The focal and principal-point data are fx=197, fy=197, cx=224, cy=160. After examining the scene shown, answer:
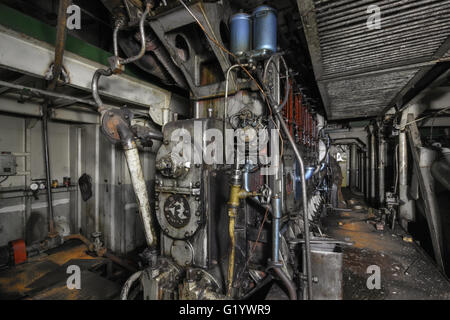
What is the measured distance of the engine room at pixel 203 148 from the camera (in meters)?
1.75

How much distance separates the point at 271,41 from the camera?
78.5 inches

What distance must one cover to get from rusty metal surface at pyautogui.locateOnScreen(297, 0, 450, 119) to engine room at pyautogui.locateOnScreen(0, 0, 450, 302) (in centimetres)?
2

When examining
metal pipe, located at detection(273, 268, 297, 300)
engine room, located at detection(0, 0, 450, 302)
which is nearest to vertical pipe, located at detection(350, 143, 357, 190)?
engine room, located at detection(0, 0, 450, 302)

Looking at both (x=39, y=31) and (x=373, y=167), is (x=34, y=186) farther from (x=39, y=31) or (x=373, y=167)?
(x=373, y=167)

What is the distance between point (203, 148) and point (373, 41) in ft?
6.81

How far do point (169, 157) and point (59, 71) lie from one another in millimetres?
1376

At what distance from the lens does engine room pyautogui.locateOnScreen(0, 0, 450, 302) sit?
5.74 ft

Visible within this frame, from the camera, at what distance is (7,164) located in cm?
312

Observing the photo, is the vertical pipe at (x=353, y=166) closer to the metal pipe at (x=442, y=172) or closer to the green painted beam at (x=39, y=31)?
the metal pipe at (x=442, y=172)

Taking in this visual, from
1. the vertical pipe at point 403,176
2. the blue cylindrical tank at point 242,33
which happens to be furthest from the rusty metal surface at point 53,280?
the vertical pipe at point 403,176

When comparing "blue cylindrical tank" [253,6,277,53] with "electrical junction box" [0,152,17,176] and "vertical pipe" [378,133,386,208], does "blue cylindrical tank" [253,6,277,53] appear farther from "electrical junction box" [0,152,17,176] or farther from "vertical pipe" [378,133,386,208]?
"vertical pipe" [378,133,386,208]

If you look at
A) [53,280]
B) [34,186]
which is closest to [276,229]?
[53,280]

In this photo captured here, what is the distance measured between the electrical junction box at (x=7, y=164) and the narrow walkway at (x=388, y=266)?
5.03 m
